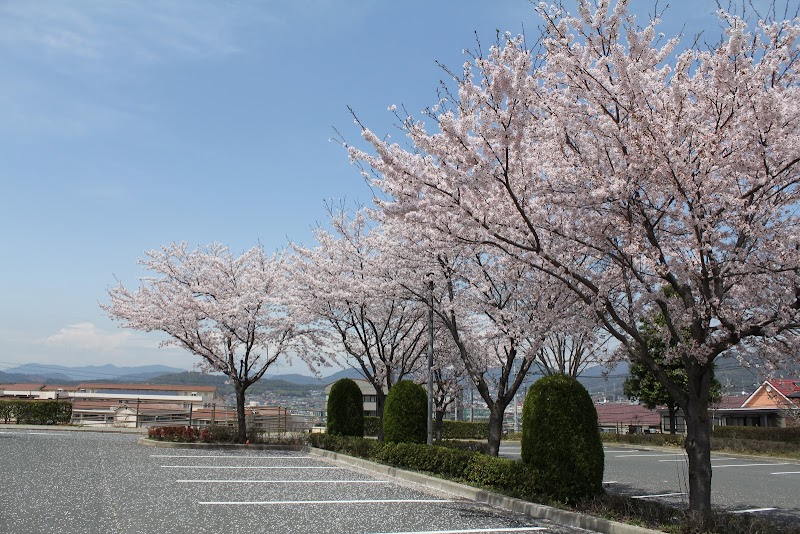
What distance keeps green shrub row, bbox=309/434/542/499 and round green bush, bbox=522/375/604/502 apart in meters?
0.39

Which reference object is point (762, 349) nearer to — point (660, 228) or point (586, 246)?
point (660, 228)

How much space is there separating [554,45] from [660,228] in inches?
117

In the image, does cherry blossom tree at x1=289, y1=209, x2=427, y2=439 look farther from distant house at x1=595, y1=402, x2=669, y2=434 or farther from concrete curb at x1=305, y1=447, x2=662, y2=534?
distant house at x1=595, y1=402, x2=669, y2=434

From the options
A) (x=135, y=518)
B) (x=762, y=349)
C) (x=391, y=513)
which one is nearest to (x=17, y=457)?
(x=135, y=518)

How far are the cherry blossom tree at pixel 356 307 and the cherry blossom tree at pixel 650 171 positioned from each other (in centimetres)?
819

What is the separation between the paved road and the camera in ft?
38.7

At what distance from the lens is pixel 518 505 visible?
9531 millimetres

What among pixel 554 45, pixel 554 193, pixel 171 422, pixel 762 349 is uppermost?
pixel 554 45

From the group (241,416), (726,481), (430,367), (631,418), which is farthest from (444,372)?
(631,418)

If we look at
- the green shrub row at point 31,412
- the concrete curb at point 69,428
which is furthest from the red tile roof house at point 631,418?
the green shrub row at point 31,412

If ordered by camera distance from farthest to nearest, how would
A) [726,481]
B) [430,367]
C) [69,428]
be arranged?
[69,428]
[726,481]
[430,367]

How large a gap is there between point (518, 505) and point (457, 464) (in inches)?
111

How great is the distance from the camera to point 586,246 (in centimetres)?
873

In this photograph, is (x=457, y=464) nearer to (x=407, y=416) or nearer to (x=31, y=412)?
(x=407, y=416)
